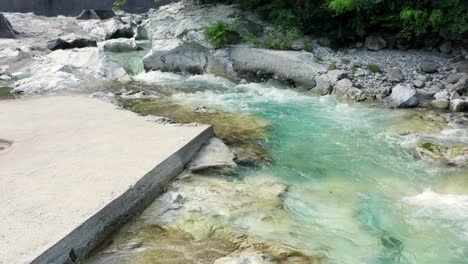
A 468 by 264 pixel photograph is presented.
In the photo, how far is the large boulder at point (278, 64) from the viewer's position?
35.7ft

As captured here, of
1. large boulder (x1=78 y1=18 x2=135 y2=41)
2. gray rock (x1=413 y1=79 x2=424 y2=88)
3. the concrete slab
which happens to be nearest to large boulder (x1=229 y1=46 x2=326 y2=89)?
gray rock (x1=413 y1=79 x2=424 y2=88)

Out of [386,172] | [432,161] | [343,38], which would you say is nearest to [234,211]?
[386,172]

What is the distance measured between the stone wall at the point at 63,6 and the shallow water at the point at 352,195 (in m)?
26.7

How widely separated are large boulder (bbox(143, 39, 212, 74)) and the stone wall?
20.1 m

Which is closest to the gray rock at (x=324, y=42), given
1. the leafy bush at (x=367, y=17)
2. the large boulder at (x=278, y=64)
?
the leafy bush at (x=367, y=17)

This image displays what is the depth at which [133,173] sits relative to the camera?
4859 mm

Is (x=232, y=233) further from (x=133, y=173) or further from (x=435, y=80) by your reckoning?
(x=435, y=80)

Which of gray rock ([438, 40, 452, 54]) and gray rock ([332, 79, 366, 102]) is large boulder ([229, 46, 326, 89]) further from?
gray rock ([438, 40, 452, 54])

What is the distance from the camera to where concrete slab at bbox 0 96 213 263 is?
12.1 feet

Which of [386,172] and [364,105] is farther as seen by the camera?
[364,105]

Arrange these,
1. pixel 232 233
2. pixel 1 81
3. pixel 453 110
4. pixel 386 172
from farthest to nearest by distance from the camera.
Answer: pixel 1 81 < pixel 453 110 < pixel 386 172 < pixel 232 233

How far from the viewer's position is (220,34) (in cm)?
1246

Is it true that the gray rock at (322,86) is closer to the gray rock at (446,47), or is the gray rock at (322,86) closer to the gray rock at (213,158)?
the gray rock at (446,47)

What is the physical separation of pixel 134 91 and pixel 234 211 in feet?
21.7
